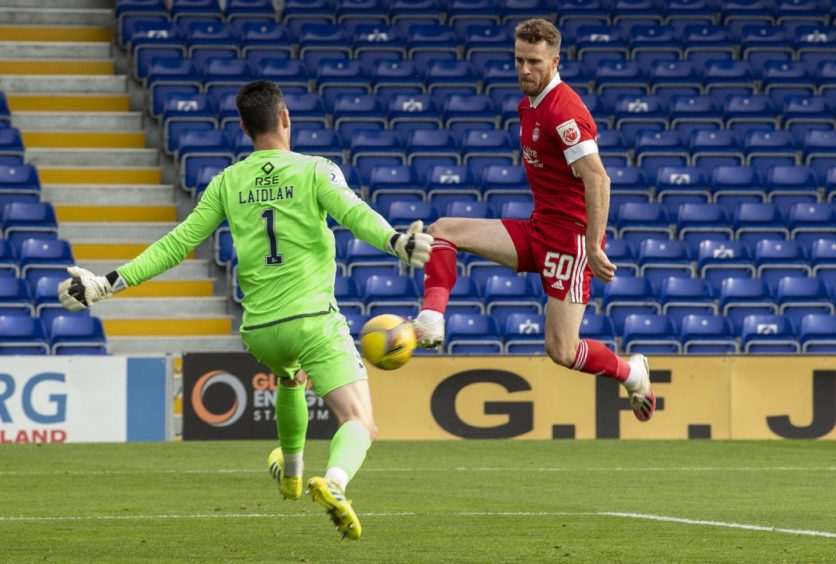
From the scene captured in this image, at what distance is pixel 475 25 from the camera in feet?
80.9

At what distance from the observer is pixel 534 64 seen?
8523 millimetres

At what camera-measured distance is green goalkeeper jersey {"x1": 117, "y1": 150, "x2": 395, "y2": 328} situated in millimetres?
7035

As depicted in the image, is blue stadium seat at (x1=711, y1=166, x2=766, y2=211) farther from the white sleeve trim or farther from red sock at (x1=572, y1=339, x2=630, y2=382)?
the white sleeve trim

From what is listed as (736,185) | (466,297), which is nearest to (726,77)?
(736,185)

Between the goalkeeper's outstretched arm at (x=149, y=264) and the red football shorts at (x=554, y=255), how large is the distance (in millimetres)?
2088

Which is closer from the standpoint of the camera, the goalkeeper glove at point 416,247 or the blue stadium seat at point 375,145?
the goalkeeper glove at point 416,247

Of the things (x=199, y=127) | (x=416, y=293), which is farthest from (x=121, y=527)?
(x=199, y=127)

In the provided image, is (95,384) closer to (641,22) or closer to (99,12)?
(99,12)

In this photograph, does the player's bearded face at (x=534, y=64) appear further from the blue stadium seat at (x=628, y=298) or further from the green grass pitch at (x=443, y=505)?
the blue stadium seat at (x=628, y=298)

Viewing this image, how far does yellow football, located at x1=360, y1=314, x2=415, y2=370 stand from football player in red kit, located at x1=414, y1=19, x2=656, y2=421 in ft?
2.58

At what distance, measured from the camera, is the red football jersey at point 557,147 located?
845 cm

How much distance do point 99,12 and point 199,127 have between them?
4.19m

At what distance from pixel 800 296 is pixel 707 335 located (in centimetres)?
170

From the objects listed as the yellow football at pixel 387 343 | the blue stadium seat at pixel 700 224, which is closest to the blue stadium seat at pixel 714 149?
the blue stadium seat at pixel 700 224
